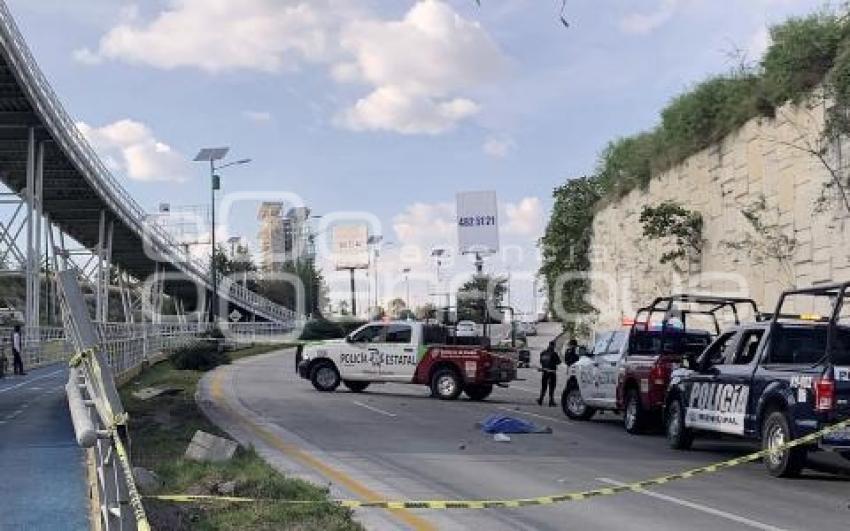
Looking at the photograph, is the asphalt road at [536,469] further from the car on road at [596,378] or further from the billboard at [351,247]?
the billboard at [351,247]

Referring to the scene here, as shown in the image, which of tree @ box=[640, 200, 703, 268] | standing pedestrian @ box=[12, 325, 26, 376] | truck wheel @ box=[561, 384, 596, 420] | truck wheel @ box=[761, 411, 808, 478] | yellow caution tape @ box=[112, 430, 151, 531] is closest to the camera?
yellow caution tape @ box=[112, 430, 151, 531]

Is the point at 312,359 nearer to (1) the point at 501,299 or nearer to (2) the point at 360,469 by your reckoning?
(2) the point at 360,469

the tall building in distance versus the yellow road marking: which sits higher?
the tall building in distance

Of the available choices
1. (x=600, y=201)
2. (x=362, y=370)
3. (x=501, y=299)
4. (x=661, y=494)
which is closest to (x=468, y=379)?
(x=362, y=370)

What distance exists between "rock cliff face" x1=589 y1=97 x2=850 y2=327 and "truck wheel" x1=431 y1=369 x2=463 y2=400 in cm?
858

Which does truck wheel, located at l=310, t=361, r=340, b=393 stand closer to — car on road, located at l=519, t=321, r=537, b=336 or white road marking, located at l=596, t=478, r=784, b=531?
white road marking, located at l=596, t=478, r=784, b=531

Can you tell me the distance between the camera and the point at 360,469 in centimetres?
1230

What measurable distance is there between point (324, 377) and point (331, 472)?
14987mm

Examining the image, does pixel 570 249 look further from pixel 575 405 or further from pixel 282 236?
pixel 282 236

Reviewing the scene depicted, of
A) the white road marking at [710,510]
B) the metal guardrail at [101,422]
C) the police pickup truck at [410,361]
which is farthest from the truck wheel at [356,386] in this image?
the metal guardrail at [101,422]

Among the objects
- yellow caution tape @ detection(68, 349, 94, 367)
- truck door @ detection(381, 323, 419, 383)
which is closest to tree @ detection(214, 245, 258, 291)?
truck door @ detection(381, 323, 419, 383)

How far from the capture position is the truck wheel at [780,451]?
1165cm

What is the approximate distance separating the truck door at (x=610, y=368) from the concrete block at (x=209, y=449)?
8499 millimetres

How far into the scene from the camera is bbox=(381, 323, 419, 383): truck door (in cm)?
2577
